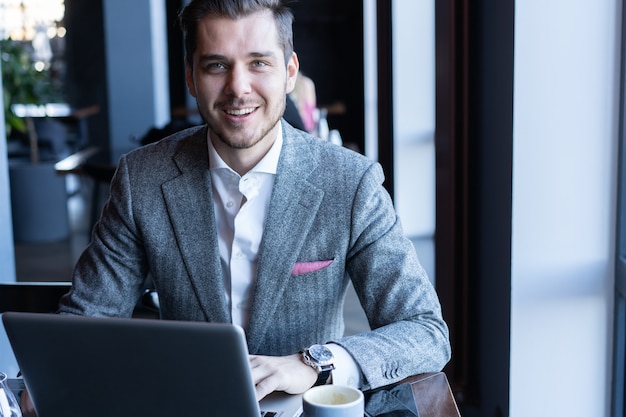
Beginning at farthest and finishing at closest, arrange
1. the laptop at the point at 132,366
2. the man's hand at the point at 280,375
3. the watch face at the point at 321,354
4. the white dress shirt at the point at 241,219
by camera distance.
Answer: the white dress shirt at the point at 241,219, the watch face at the point at 321,354, the man's hand at the point at 280,375, the laptop at the point at 132,366

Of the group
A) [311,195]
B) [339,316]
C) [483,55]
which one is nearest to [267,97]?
[311,195]

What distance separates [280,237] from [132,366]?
64 centimetres

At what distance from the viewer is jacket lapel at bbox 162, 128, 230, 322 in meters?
1.67

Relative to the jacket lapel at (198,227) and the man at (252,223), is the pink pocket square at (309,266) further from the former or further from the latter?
the jacket lapel at (198,227)

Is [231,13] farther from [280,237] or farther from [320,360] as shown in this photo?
[320,360]

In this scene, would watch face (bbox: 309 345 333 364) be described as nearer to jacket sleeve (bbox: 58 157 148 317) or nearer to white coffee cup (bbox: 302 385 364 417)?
white coffee cup (bbox: 302 385 364 417)

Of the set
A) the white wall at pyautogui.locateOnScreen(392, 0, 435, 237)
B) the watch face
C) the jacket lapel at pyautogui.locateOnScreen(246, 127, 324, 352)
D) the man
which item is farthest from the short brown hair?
the white wall at pyautogui.locateOnScreen(392, 0, 435, 237)

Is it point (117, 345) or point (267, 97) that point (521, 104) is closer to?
point (267, 97)

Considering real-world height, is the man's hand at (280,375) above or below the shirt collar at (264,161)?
below

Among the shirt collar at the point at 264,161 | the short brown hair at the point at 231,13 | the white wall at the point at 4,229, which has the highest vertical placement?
the short brown hair at the point at 231,13

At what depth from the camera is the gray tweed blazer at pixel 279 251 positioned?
64.5 inches

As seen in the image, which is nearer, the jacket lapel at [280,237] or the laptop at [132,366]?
the laptop at [132,366]

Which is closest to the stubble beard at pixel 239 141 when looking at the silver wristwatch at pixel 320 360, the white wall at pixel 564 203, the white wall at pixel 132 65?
the silver wristwatch at pixel 320 360

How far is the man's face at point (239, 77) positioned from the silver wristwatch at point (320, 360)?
0.45 metres
